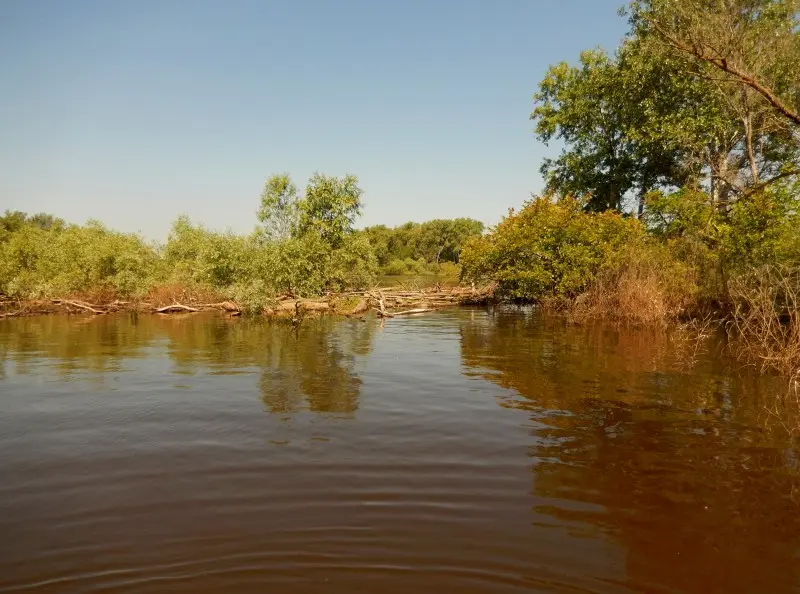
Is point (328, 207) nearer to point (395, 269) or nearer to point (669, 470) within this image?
point (669, 470)

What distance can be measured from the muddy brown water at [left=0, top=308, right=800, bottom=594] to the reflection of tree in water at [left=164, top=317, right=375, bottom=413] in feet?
0.40

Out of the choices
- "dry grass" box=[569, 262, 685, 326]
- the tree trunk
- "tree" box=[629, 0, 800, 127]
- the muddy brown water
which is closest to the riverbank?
"dry grass" box=[569, 262, 685, 326]

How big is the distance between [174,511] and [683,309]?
1971cm

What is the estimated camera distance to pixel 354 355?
14.6m

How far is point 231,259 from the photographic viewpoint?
26703mm

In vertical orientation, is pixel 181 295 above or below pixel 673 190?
below

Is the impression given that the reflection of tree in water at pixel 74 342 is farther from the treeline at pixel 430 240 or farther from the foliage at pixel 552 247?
the treeline at pixel 430 240

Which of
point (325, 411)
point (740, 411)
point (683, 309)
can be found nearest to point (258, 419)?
point (325, 411)

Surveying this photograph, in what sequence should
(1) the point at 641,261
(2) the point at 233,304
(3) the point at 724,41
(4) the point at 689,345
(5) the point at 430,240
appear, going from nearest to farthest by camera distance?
(3) the point at 724,41 → (4) the point at 689,345 → (1) the point at 641,261 → (2) the point at 233,304 → (5) the point at 430,240

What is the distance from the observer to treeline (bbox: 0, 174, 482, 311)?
80.9 ft

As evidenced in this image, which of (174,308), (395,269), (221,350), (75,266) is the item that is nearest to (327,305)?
(174,308)

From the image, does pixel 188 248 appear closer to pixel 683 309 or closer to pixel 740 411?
pixel 683 309

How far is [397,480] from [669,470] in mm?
3384

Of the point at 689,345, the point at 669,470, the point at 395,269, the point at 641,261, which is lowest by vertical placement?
the point at 669,470
